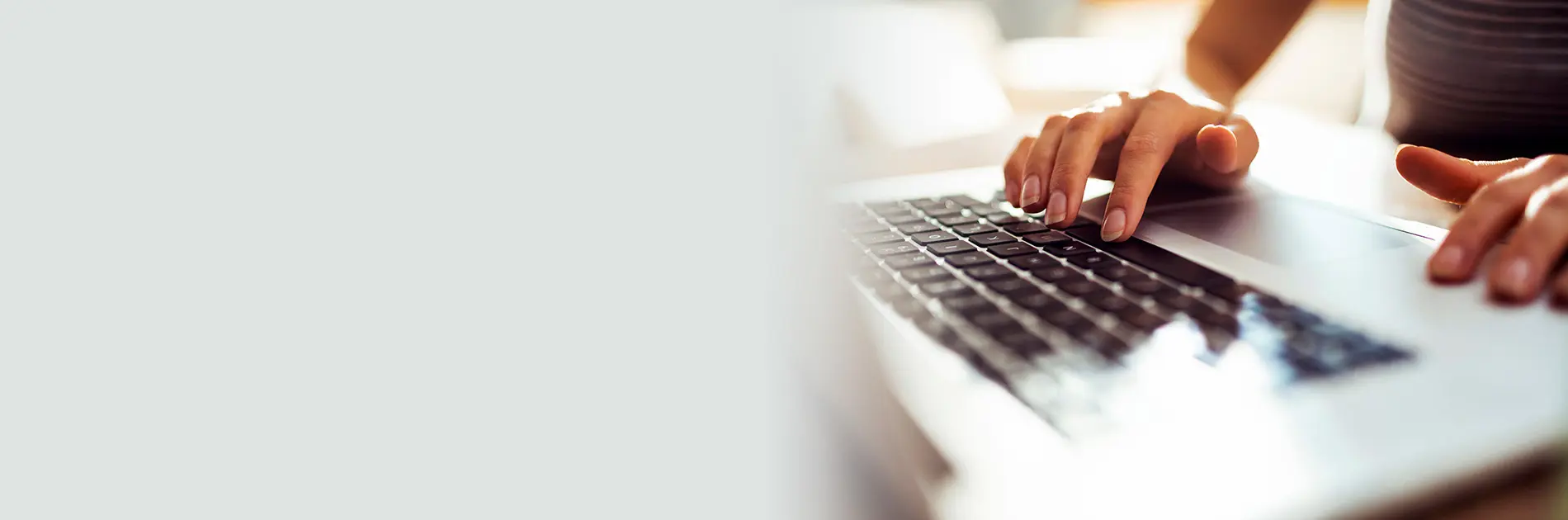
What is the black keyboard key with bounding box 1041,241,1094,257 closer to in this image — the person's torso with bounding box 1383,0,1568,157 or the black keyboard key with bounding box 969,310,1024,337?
the black keyboard key with bounding box 969,310,1024,337

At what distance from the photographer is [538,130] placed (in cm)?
21

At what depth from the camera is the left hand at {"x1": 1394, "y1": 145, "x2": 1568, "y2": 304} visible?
363 mm

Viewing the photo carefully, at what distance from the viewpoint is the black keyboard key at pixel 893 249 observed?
0.50 meters

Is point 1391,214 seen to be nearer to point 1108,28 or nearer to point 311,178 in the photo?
point 311,178

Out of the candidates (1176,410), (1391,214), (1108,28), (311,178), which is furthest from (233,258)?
(1108,28)

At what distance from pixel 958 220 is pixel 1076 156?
0.09 meters

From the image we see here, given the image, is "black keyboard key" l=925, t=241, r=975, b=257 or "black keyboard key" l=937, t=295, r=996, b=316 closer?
"black keyboard key" l=937, t=295, r=996, b=316

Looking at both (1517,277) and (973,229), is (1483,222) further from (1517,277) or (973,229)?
(973,229)

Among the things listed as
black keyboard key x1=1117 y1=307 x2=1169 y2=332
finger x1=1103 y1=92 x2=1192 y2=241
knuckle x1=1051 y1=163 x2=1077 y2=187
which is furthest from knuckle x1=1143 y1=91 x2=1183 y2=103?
black keyboard key x1=1117 y1=307 x2=1169 y2=332

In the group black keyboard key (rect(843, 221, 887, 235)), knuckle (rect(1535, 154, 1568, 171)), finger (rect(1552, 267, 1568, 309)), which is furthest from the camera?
black keyboard key (rect(843, 221, 887, 235))

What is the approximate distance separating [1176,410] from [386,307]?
0.25m

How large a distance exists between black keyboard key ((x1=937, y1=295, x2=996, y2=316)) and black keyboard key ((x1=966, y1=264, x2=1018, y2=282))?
1.4 inches

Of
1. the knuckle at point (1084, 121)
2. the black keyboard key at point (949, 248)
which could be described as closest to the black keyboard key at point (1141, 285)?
the black keyboard key at point (949, 248)

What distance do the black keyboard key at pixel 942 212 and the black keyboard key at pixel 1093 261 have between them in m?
0.14
